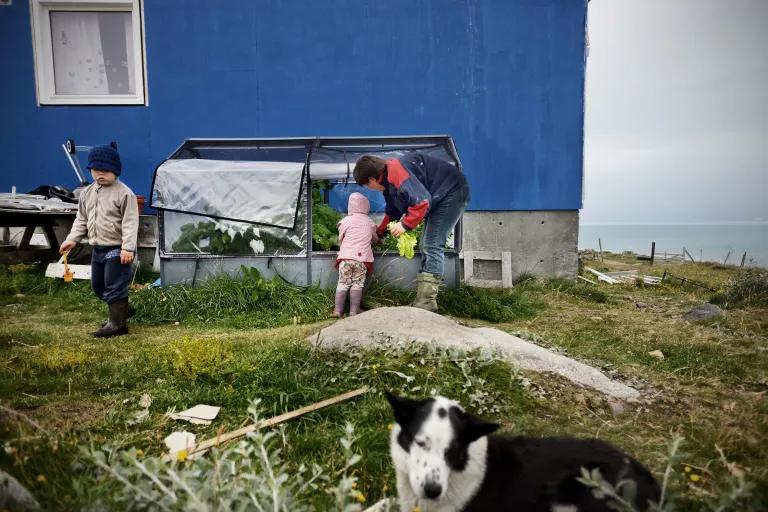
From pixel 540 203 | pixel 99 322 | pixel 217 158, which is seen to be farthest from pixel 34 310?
pixel 540 203

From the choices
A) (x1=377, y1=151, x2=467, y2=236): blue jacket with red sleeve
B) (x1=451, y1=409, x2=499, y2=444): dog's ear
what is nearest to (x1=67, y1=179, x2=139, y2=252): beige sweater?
(x1=377, y1=151, x2=467, y2=236): blue jacket with red sleeve

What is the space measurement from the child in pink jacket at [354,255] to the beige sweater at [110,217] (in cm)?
241

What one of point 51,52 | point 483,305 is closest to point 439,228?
point 483,305

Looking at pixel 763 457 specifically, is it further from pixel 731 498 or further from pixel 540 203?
pixel 540 203

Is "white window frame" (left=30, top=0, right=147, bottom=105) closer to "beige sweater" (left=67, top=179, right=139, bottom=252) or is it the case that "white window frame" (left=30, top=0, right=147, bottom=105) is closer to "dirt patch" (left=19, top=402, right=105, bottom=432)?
"beige sweater" (left=67, top=179, right=139, bottom=252)

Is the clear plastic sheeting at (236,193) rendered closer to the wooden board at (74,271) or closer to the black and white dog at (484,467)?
the wooden board at (74,271)

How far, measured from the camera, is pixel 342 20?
8422 mm

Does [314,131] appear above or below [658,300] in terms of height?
above

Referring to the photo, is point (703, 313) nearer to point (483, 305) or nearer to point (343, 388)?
point (483, 305)

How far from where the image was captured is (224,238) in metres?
6.49

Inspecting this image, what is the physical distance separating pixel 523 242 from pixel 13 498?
28.1 ft

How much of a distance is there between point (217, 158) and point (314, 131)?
197 centimetres

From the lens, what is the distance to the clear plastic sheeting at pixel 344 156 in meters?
6.50

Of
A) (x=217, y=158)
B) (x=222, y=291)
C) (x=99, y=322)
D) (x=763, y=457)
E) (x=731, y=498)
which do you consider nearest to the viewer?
(x=731, y=498)
